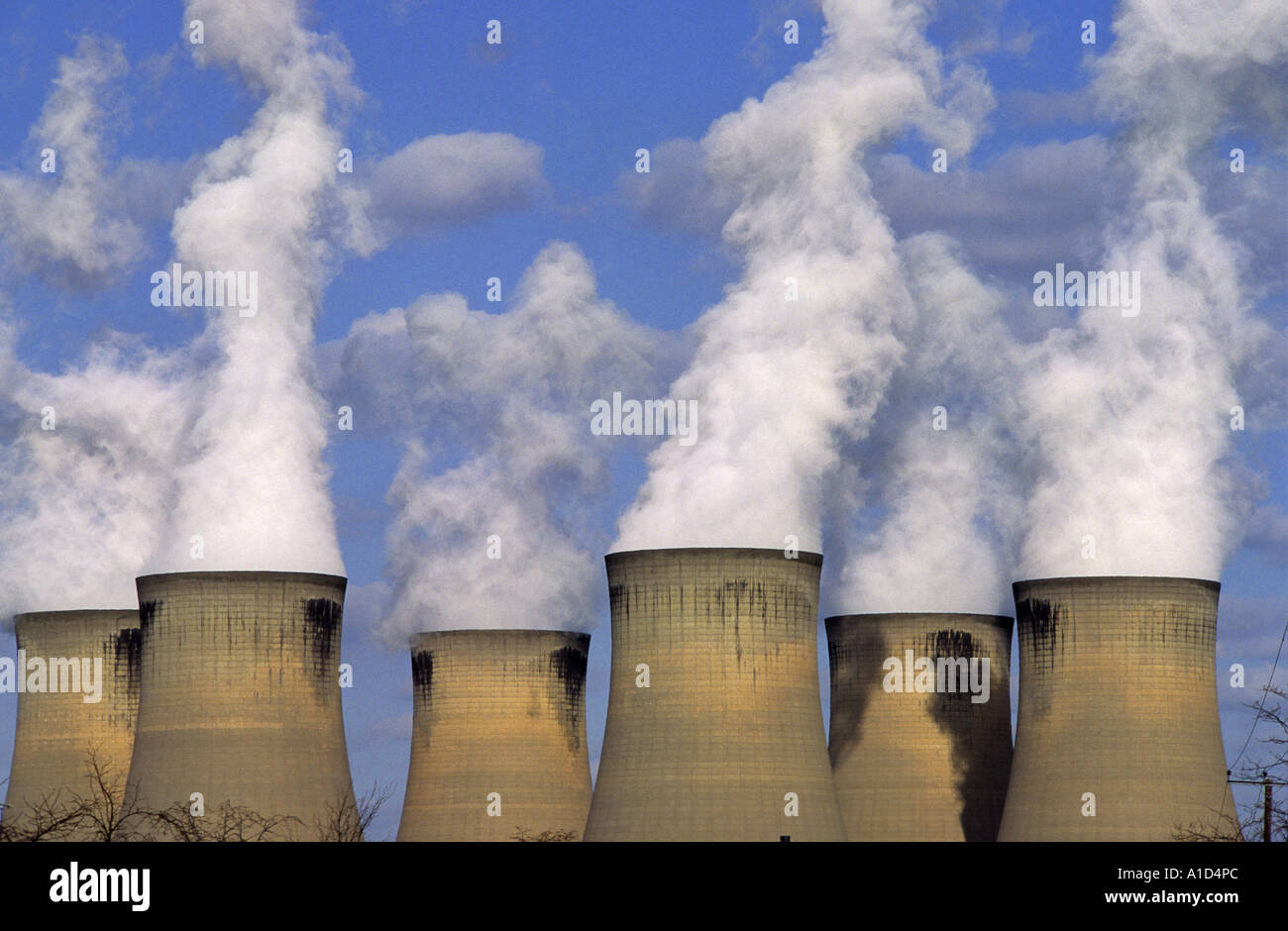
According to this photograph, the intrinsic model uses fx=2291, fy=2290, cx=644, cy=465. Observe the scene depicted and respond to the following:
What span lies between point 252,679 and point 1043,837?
1277 centimetres

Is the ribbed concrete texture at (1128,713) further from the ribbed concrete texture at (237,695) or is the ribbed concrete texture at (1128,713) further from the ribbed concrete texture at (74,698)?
the ribbed concrete texture at (74,698)

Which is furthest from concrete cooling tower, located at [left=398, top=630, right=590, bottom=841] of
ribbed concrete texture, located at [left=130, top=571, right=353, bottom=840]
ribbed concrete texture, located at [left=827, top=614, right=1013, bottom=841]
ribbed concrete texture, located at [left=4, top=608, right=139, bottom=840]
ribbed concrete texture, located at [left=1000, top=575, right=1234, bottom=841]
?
ribbed concrete texture, located at [left=1000, top=575, right=1234, bottom=841]

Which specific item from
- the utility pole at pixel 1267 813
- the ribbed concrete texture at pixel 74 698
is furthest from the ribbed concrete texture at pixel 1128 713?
the ribbed concrete texture at pixel 74 698

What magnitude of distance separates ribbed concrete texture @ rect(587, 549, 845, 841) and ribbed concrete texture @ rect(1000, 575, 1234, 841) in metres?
4.53

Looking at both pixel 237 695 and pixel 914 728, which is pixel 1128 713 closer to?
pixel 914 728

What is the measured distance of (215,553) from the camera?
133 feet

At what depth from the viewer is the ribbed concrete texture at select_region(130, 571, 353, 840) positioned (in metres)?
36.2

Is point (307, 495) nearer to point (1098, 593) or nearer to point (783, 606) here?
point (783, 606)

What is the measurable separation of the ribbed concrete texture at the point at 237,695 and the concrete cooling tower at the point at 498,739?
17.9ft

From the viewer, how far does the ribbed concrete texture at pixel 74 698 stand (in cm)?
4309

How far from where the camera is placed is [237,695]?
3631cm

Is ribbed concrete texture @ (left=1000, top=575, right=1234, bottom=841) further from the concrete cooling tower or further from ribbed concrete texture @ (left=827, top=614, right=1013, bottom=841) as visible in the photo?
the concrete cooling tower

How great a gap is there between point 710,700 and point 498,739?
9.33m
